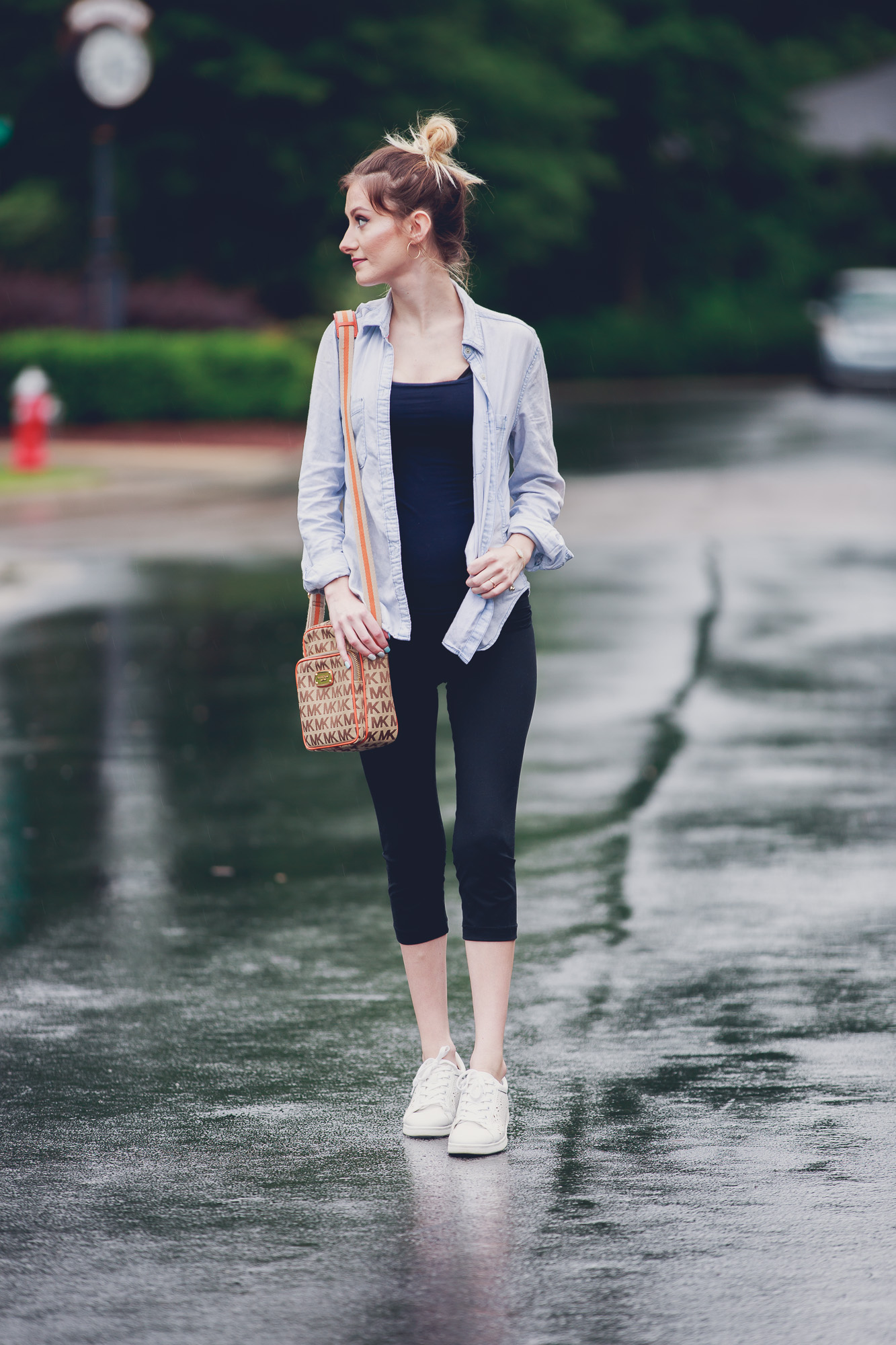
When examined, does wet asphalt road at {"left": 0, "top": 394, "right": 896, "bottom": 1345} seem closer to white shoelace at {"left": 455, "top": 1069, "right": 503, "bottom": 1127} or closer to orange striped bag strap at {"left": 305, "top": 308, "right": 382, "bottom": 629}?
white shoelace at {"left": 455, "top": 1069, "right": 503, "bottom": 1127}

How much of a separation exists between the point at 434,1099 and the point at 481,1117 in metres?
0.17

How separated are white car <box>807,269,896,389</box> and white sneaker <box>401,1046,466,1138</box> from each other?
30.7 metres

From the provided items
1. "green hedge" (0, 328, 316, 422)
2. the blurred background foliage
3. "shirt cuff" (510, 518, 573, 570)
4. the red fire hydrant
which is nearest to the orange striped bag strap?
"shirt cuff" (510, 518, 573, 570)

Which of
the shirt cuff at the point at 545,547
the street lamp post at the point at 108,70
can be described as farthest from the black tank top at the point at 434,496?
the street lamp post at the point at 108,70

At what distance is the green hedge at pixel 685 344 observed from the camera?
46.2 meters

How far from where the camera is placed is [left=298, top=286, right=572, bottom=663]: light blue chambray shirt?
409cm

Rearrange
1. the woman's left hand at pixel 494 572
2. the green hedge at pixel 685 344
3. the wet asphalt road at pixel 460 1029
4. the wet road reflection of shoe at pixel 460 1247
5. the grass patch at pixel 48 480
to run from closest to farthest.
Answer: the wet road reflection of shoe at pixel 460 1247 → the wet asphalt road at pixel 460 1029 → the woman's left hand at pixel 494 572 → the grass patch at pixel 48 480 → the green hedge at pixel 685 344

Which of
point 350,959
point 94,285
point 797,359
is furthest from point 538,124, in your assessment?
point 350,959

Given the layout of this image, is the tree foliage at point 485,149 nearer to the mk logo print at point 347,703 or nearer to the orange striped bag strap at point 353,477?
the orange striped bag strap at point 353,477

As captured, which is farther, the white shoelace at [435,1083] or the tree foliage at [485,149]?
the tree foliage at [485,149]

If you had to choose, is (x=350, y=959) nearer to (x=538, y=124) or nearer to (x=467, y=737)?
(x=467, y=737)

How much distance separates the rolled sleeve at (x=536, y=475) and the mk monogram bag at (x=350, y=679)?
33 cm

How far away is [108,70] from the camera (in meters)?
27.0

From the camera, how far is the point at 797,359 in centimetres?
4731
